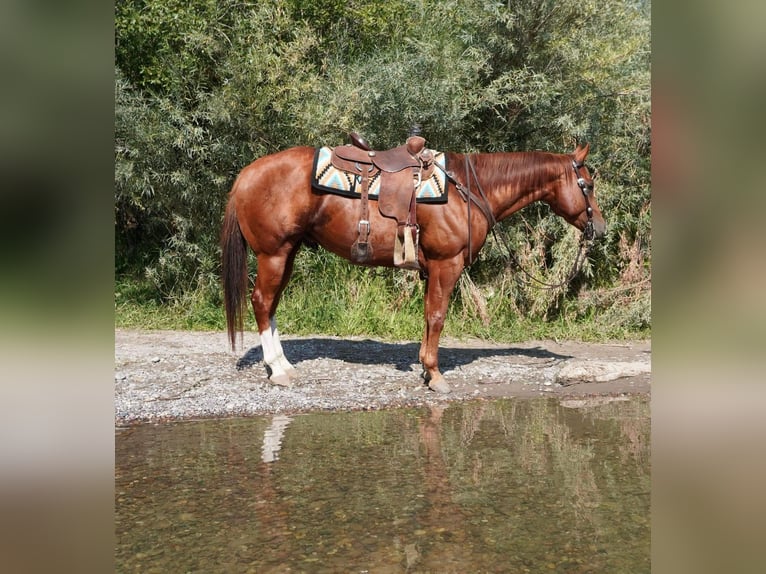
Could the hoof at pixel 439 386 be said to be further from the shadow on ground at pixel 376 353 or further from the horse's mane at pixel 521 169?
the horse's mane at pixel 521 169

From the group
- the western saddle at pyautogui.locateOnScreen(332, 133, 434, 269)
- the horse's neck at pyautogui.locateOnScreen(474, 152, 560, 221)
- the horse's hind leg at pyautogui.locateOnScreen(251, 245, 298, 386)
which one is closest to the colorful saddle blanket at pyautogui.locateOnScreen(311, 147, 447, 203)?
the western saddle at pyautogui.locateOnScreen(332, 133, 434, 269)

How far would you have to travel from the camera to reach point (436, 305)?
6.08 m

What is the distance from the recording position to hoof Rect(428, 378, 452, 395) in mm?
5875

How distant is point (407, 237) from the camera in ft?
18.9

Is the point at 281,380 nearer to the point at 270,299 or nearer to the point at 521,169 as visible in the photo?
the point at 270,299

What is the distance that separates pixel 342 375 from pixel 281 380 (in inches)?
23.8

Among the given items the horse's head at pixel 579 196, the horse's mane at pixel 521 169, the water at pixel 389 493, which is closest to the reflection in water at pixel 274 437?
the water at pixel 389 493

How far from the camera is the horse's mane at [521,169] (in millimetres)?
6125

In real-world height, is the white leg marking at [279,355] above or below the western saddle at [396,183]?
below

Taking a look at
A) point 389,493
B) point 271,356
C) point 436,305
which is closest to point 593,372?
point 436,305

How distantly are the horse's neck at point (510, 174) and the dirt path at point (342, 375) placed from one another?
1.59 m
